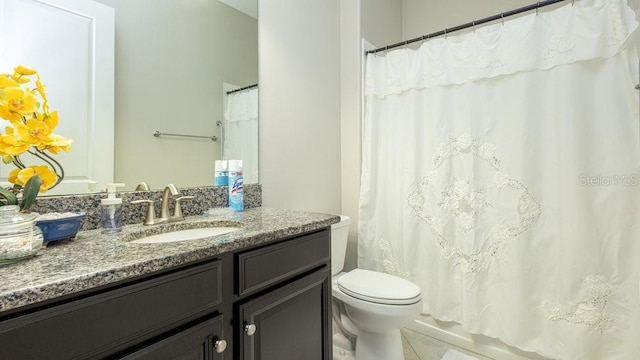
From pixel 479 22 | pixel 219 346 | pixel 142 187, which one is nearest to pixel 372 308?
pixel 219 346

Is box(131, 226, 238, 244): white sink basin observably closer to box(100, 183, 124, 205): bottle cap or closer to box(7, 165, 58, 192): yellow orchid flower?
box(100, 183, 124, 205): bottle cap

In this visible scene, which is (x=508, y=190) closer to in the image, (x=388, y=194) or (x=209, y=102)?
(x=388, y=194)

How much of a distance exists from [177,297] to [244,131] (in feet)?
3.13

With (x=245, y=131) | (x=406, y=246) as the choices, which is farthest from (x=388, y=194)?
(x=245, y=131)

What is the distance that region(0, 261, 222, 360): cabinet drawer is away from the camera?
0.49m

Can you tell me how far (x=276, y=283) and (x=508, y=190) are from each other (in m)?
1.34

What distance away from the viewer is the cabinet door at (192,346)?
0.63m

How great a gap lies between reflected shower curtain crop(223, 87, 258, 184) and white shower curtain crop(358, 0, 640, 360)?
33.1 inches

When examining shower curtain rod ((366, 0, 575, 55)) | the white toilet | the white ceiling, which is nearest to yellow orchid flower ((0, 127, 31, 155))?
the white ceiling

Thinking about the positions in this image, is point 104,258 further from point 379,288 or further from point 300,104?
point 300,104

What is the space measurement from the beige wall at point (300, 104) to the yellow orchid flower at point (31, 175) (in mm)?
856

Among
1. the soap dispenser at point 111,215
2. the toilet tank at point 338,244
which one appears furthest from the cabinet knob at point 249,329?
the toilet tank at point 338,244

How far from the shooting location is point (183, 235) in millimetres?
1061

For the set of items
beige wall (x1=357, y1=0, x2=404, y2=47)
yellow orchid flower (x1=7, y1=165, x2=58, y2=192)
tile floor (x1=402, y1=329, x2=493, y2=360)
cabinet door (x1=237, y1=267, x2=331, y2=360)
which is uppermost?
beige wall (x1=357, y1=0, x2=404, y2=47)
